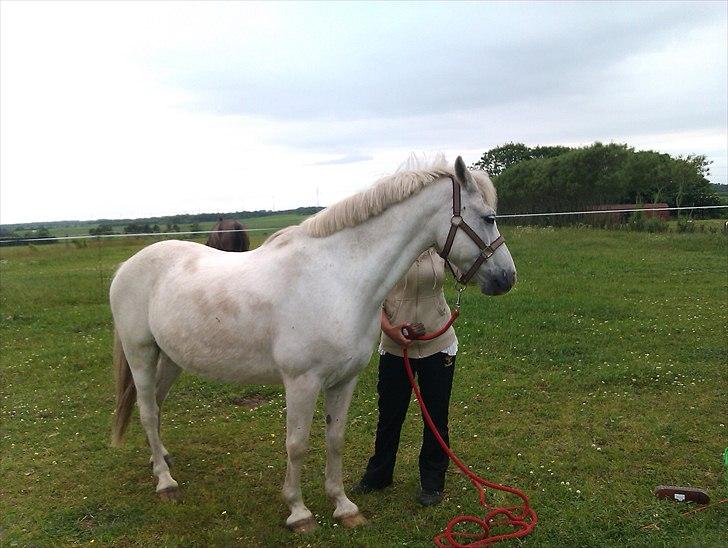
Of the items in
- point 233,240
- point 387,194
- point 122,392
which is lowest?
point 122,392

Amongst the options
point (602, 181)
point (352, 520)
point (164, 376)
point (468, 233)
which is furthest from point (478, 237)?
point (602, 181)

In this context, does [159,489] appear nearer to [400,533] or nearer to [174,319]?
[174,319]

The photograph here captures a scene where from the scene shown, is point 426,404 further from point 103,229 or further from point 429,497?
point 103,229

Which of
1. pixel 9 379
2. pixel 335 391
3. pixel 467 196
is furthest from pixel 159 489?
pixel 9 379

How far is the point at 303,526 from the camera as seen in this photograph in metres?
3.35

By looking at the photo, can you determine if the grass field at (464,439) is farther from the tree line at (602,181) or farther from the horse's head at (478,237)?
the tree line at (602,181)

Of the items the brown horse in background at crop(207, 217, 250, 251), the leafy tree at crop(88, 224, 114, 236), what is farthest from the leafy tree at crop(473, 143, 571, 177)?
the brown horse in background at crop(207, 217, 250, 251)

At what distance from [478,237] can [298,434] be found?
162 centimetres

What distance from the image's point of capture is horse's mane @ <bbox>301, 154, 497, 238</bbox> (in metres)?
3.04

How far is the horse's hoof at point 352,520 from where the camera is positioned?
338cm

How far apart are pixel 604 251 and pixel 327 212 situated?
13.5 meters

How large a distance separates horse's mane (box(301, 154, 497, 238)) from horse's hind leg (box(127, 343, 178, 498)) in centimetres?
172

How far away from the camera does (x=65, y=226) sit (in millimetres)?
23484

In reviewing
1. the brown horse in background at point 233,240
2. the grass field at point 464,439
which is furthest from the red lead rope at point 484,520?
the brown horse in background at point 233,240
